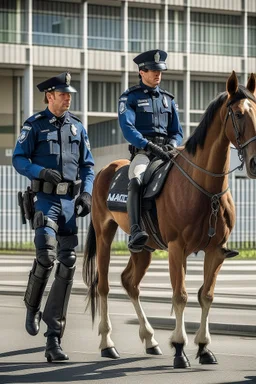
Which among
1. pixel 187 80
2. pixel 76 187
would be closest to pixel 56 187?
pixel 76 187

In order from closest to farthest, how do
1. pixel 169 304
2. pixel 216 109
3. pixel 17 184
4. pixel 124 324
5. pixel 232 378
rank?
pixel 232 378
pixel 216 109
pixel 124 324
pixel 169 304
pixel 17 184

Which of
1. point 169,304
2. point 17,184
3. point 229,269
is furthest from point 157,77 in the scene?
point 17,184

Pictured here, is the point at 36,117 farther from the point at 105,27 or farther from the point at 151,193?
the point at 105,27

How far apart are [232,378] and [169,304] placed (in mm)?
6919

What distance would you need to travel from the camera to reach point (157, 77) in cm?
1162

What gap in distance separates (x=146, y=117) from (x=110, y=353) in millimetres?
2328

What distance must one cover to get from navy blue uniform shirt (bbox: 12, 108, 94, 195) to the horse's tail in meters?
1.37

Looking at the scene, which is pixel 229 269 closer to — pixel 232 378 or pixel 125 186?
pixel 125 186

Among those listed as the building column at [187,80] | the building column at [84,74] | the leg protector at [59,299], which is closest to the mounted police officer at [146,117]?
the leg protector at [59,299]

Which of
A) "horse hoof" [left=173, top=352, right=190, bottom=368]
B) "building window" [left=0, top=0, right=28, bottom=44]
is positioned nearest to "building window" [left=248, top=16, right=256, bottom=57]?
"building window" [left=0, top=0, right=28, bottom=44]

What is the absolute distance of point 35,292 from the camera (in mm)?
10664

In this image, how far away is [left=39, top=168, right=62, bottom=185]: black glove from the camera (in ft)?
34.4

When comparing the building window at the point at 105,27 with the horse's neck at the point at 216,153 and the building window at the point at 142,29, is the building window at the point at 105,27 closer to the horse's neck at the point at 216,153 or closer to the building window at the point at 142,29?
the building window at the point at 142,29

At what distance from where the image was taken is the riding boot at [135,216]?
437 inches
